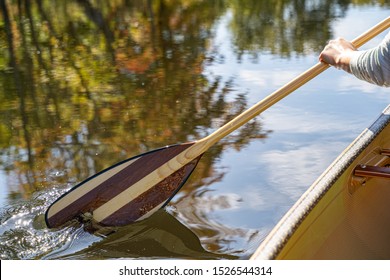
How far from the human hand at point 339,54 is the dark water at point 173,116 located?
977mm

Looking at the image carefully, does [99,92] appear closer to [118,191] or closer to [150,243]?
[118,191]

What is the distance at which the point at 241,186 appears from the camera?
454 cm

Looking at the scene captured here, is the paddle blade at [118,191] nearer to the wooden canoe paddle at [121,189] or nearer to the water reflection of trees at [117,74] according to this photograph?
the wooden canoe paddle at [121,189]

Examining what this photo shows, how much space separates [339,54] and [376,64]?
0.54 meters

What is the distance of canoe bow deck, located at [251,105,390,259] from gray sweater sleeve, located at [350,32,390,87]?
0.38 metres

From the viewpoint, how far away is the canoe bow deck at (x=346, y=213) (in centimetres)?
263

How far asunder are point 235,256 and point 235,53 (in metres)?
4.60

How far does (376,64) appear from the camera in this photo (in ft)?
9.86

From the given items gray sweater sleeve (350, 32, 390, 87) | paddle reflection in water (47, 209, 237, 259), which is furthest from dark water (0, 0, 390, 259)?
gray sweater sleeve (350, 32, 390, 87)

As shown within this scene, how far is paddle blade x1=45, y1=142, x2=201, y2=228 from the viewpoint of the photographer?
399 centimetres

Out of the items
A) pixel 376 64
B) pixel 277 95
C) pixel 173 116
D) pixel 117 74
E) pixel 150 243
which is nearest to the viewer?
pixel 376 64

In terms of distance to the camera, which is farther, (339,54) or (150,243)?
A: (150,243)

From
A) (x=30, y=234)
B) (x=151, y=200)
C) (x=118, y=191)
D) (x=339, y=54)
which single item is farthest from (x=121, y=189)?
(x=339, y=54)

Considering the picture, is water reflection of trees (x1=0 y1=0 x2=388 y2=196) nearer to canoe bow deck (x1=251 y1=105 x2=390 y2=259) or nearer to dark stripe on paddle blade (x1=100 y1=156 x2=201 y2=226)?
dark stripe on paddle blade (x1=100 y1=156 x2=201 y2=226)
